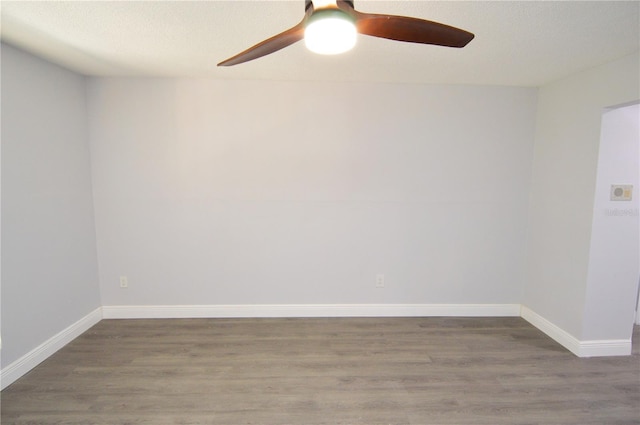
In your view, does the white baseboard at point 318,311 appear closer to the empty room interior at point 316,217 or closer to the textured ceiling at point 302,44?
the empty room interior at point 316,217

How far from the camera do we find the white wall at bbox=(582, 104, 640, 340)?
7.40ft

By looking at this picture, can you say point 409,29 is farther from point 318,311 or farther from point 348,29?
point 318,311

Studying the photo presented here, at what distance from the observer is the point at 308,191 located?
2900mm

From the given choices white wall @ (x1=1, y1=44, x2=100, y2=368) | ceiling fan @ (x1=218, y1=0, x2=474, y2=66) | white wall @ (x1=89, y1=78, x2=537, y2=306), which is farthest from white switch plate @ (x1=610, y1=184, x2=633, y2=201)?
white wall @ (x1=1, y1=44, x2=100, y2=368)

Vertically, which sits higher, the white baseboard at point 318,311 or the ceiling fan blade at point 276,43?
the ceiling fan blade at point 276,43

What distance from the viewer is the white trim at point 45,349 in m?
2.02

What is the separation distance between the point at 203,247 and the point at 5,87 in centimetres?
178

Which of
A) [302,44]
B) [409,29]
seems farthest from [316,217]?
[409,29]

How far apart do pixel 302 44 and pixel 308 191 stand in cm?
131

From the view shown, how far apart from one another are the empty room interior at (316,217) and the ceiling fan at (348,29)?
0.79 feet

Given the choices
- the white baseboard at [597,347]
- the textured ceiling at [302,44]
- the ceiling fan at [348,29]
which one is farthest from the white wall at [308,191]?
the ceiling fan at [348,29]

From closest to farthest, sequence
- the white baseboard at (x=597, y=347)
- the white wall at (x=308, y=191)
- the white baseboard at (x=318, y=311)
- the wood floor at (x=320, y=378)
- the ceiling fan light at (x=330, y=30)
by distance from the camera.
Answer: the ceiling fan light at (x=330, y=30) → the wood floor at (x=320, y=378) → the white baseboard at (x=597, y=347) → the white wall at (x=308, y=191) → the white baseboard at (x=318, y=311)

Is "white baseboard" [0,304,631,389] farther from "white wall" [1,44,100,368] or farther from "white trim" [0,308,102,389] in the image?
"white wall" [1,44,100,368]

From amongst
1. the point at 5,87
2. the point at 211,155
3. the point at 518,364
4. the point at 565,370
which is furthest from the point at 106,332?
the point at 565,370
